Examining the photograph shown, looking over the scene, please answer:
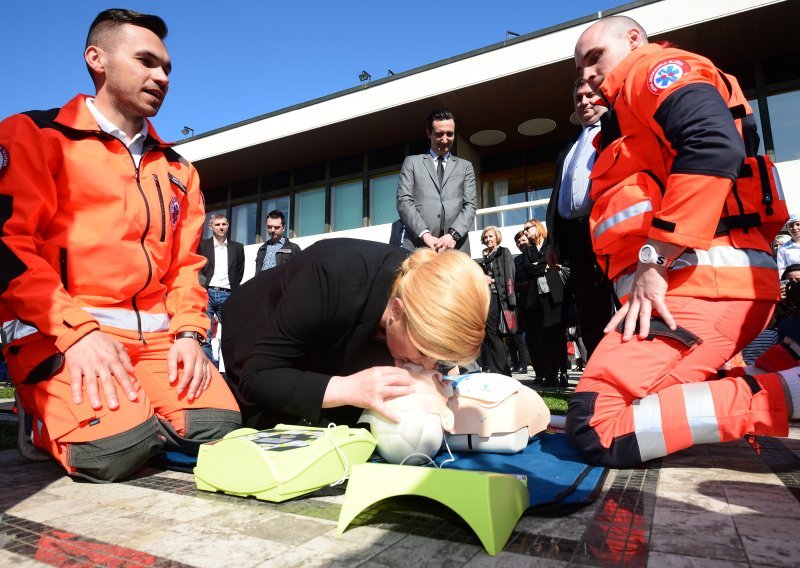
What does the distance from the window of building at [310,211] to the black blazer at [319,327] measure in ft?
47.6

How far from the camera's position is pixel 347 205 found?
52.2ft

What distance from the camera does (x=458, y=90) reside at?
469 inches

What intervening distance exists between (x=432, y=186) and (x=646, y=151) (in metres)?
2.14

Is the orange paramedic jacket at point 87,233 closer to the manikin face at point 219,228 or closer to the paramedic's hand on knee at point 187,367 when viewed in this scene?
the paramedic's hand on knee at point 187,367

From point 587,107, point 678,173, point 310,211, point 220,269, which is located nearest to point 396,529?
point 678,173

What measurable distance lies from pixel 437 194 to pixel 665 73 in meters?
2.28

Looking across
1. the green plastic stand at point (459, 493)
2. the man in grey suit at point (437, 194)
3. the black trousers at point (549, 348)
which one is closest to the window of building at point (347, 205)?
the black trousers at point (549, 348)

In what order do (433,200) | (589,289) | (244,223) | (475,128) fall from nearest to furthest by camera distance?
(589,289), (433,200), (475,128), (244,223)

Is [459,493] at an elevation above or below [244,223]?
below

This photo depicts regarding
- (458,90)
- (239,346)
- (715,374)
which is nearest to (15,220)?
(239,346)

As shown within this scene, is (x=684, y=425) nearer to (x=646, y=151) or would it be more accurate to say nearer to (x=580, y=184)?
(x=646, y=151)

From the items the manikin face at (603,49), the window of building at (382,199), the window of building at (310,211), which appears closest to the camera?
the manikin face at (603,49)

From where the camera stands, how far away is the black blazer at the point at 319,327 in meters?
1.89

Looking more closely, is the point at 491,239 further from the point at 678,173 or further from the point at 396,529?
the point at 396,529
